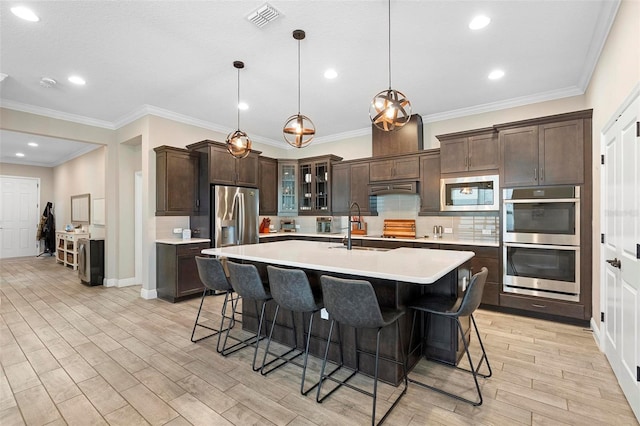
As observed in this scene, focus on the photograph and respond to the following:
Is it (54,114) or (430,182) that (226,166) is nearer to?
(54,114)

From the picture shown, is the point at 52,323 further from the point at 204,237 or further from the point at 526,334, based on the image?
the point at 526,334

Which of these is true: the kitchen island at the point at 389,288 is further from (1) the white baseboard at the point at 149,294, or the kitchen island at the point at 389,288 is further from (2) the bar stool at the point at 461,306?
(1) the white baseboard at the point at 149,294

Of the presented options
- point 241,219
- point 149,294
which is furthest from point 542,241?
point 149,294

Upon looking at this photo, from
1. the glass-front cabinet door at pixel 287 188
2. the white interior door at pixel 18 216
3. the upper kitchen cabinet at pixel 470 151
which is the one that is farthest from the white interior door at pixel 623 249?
the white interior door at pixel 18 216

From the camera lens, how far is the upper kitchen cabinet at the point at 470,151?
4.30 metres

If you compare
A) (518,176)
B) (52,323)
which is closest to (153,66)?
(52,323)

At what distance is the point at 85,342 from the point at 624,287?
487 cm

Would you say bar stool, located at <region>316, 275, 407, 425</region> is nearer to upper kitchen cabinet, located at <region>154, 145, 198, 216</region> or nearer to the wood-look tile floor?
the wood-look tile floor

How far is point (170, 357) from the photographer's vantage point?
2.88 m

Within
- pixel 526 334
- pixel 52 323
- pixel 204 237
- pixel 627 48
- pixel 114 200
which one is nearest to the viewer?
pixel 627 48

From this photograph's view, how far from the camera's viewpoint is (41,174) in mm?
9562

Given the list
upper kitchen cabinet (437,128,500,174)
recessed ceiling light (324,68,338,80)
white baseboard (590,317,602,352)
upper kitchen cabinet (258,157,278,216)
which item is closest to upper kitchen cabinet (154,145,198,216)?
upper kitchen cabinet (258,157,278,216)

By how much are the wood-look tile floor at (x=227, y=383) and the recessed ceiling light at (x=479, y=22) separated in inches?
120

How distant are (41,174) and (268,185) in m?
8.12
